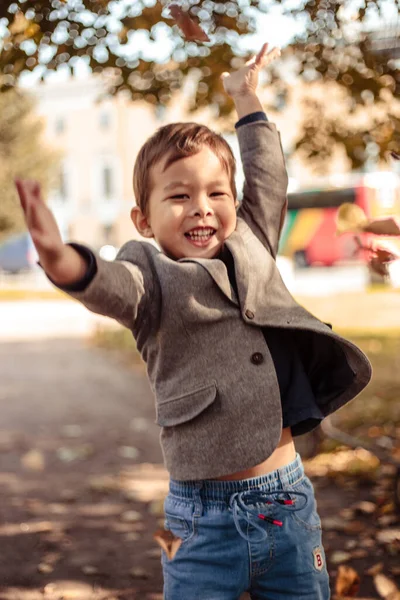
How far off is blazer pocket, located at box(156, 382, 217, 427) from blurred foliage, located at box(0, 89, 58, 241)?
2761 centimetres

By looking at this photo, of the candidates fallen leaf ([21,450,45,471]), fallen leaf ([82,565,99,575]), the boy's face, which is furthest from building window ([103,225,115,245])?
the boy's face

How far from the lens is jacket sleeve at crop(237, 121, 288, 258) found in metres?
2.07

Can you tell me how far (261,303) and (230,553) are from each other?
1.90 feet

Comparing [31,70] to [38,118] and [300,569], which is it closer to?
[300,569]

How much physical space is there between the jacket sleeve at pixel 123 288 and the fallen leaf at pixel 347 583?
1.59m

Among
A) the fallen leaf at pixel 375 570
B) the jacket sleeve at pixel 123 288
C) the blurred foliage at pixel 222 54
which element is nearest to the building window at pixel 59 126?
the blurred foliage at pixel 222 54

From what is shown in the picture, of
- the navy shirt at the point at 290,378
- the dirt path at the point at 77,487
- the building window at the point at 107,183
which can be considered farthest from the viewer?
the building window at the point at 107,183

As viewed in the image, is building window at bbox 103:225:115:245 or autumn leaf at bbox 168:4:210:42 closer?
autumn leaf at bbox 168:4:210:42

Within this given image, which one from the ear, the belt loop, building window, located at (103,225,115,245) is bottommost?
building window, located at (103,225,115,245)

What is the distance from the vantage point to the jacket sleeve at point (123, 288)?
5.15 feet

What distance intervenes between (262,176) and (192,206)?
1.01ft

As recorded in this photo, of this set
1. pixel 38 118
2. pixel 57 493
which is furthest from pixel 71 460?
pixel 38 118

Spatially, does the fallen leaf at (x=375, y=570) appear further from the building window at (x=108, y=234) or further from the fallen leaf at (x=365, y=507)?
the building window at (x=108, y=234)

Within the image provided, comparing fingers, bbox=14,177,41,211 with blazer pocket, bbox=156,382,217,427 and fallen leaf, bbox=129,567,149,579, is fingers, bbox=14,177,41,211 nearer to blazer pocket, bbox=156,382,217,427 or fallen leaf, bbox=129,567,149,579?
blazer pocket, bbox=156,382,217,427
